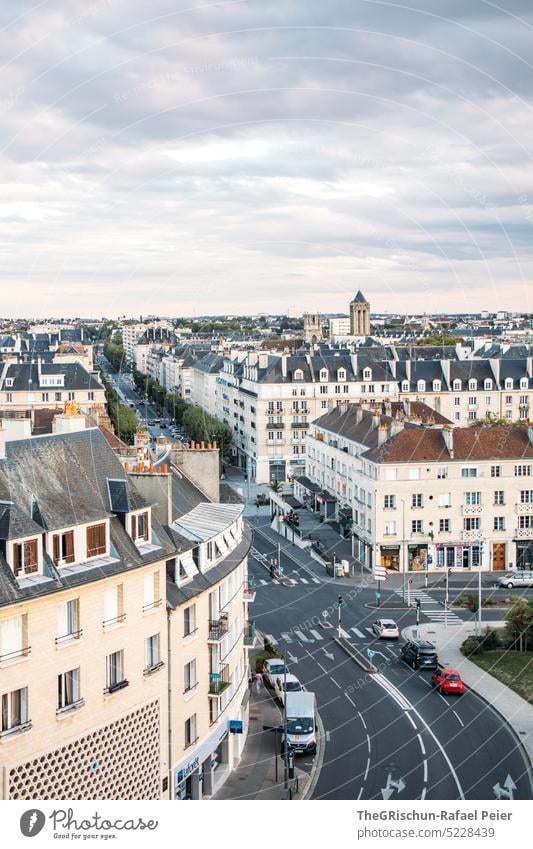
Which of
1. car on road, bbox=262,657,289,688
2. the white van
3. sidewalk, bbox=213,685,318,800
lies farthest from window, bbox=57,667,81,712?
car on road, bbox=262,657,289,688

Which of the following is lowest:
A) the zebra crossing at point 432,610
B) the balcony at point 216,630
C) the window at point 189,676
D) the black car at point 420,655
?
the zebra crossing at point 432,610

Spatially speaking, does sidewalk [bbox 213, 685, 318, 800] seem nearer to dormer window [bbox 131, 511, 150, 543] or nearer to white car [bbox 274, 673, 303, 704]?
white car [bbox 274, 673, 303, 704]

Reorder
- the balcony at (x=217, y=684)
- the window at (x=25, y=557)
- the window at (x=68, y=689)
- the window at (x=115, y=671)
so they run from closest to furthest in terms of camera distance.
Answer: the window at (x=25, y=557) → the window at (x=68, y=689) → the window at (x=115, y=671) → the balcony at (x=217, y=684)

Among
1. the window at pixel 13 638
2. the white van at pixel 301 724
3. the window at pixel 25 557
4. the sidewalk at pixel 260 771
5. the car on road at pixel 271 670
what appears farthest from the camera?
the car on road at pixel 271 670

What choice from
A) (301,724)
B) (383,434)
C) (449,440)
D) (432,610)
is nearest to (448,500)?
(449,440)

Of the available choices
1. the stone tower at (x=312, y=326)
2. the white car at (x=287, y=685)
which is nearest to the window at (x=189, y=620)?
the white car at (x=287, y=685)

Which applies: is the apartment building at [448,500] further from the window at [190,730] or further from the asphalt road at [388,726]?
the window at [190,730]

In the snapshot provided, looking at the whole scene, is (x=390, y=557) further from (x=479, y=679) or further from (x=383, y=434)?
(x=479, y=679)

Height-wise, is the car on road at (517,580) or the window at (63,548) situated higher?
the window at (63,548)

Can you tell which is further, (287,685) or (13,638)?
(287,685)
